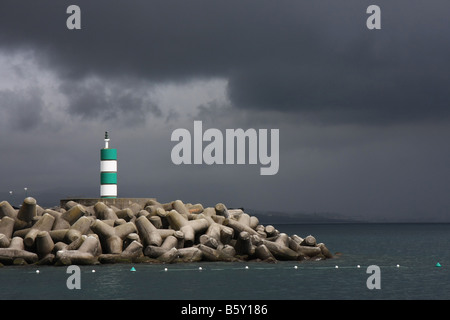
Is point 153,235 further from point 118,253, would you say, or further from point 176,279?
point 176,279

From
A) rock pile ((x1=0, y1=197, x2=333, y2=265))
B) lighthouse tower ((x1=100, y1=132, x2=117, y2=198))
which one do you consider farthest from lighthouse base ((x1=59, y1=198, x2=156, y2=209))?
rock pile ((x1=0, y1=197, x2=333, y2=265))

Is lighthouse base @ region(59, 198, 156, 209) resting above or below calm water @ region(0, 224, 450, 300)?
above

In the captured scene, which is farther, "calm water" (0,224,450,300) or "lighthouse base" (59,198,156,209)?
"lighthouse base" (59,198,156,209)

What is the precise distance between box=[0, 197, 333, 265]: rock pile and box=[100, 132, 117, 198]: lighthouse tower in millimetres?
4161

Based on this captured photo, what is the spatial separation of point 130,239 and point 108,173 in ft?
33.5

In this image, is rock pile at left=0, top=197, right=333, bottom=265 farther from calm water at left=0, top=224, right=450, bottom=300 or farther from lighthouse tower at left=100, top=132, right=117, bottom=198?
lighthouse tower at left=100, top=132, right=117, bottom=198

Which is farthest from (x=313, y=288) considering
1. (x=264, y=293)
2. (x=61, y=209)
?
(x=61, y=209)

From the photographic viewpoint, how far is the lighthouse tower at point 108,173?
137ft

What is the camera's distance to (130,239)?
32.5 meters

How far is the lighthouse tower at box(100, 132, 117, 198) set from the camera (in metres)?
41.7

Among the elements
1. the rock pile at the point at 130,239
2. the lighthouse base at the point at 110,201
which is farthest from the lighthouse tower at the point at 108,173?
the rock pile at the point at 130,239

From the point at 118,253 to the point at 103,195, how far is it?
10.2 metres

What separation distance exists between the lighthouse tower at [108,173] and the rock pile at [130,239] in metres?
4.16

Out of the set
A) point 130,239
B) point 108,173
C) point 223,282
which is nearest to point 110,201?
point 108,173
